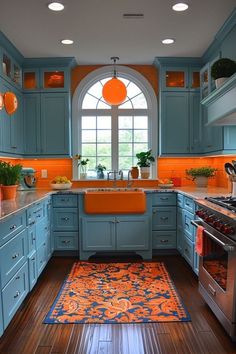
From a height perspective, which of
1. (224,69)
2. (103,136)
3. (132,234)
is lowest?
(132,234)

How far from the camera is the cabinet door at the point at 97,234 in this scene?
3719 mm

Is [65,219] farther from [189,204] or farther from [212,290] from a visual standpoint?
[212,290]

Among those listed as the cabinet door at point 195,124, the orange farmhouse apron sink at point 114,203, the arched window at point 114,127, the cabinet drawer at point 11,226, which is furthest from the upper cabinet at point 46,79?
the cabinet drawer at point 11,226

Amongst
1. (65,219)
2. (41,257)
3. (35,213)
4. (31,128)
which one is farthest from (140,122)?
(41,257)

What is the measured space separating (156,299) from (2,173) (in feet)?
6.06

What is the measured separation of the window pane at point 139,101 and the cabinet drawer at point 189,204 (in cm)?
173

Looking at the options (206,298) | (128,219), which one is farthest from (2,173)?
(206,298)

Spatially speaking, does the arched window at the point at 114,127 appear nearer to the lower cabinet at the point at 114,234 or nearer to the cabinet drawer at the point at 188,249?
the lower cabinet at the point at 114,234

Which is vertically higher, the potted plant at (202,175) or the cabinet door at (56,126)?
the cabinet door at (56,126)

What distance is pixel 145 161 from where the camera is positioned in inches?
169

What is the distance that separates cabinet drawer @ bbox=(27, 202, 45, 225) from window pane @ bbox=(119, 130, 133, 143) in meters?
1.70

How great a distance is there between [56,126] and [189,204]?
2121 mm

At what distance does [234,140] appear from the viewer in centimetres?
326

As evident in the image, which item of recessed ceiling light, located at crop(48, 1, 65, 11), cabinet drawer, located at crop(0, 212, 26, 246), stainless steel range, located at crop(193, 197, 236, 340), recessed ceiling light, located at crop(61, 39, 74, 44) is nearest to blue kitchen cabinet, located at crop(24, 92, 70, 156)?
recessed ceiling light, located at crop(61, 39, 74, 44)
